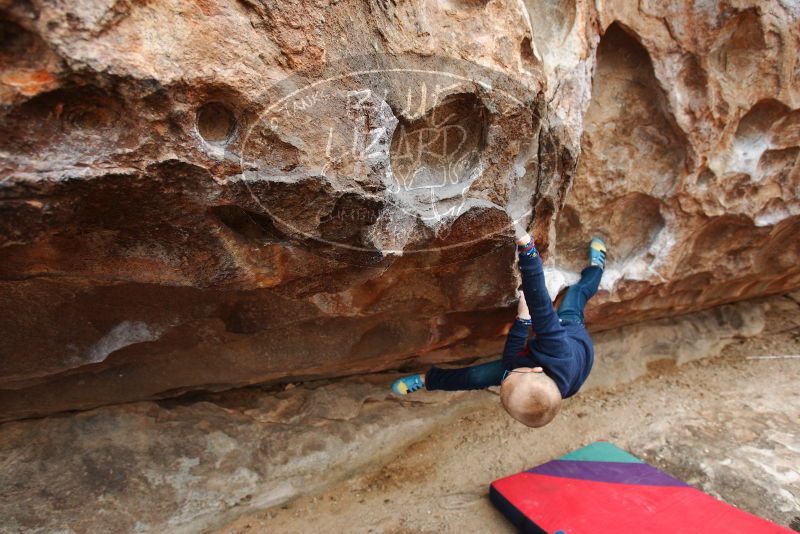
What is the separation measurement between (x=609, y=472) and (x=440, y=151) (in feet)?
4.48

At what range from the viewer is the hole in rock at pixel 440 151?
Result: 1199mm

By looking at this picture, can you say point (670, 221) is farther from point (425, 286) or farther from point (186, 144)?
point (186, 144)

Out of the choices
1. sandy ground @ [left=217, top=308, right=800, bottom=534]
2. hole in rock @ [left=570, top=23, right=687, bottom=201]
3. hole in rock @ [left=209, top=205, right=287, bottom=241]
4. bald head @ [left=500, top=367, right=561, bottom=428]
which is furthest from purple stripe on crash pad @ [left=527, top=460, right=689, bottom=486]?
hole in rock @ [left=209, top=205, right=287, bottom=241]

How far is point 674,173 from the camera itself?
1766 mm

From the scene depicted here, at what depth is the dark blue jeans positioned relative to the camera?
66.6 inches

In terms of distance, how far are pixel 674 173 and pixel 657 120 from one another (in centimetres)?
20

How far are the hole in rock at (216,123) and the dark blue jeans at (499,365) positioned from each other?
1.04 metres

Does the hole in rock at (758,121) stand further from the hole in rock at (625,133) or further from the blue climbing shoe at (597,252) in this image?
the blue climbing shoe at (597,252)

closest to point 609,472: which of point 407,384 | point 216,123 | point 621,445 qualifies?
point 621,445

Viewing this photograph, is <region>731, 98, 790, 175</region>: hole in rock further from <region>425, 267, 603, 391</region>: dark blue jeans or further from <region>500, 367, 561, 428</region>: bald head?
<region>500, 367, 561, 428</region>: bald head

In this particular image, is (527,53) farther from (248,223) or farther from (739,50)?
(739,50)

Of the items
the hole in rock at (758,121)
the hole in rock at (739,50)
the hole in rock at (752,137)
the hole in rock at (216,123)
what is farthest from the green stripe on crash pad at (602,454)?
the hole in rock at (216,123)

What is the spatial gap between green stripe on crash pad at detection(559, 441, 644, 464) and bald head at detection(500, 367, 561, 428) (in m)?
0.64

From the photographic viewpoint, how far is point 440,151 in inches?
49.8
